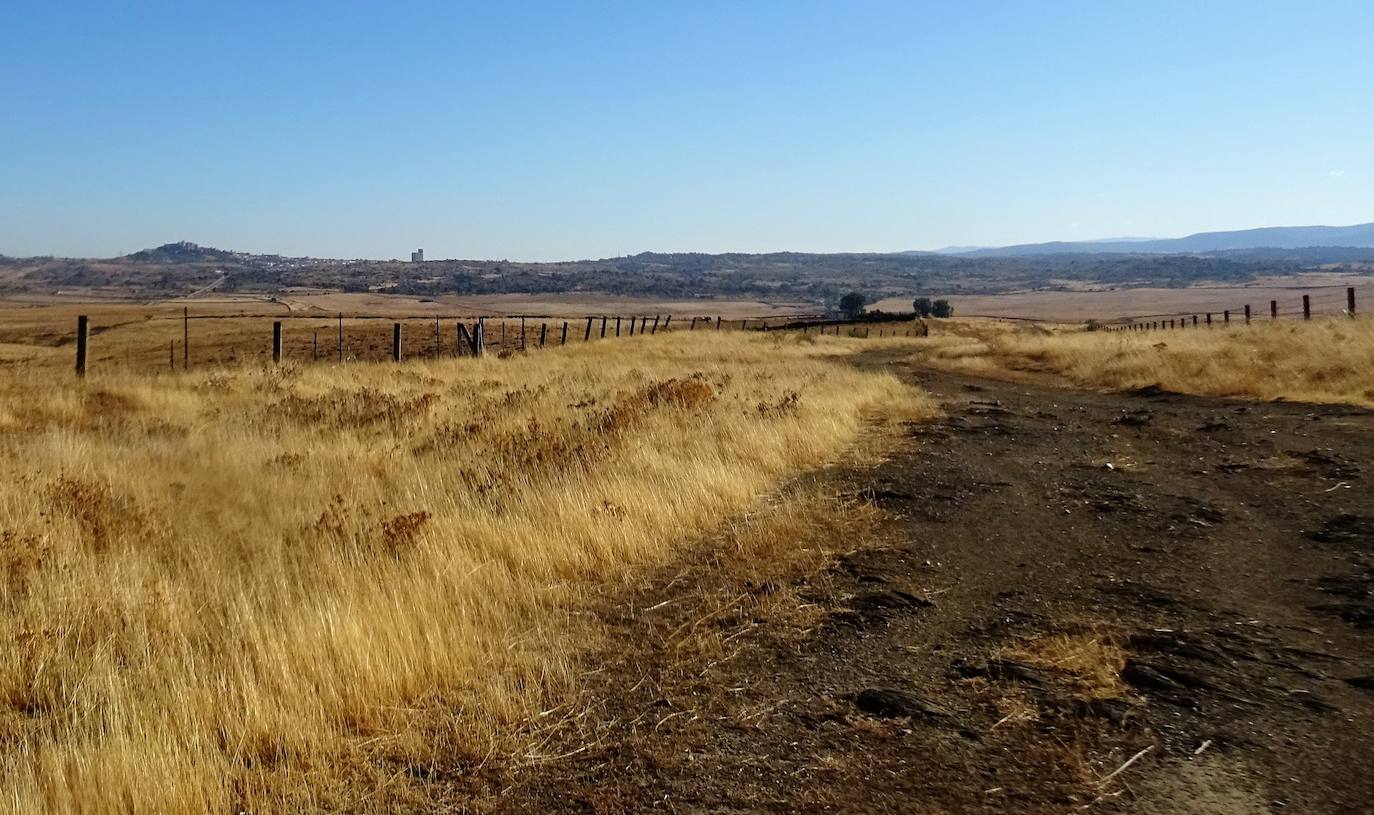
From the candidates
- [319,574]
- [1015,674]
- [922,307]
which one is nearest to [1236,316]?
[922,307]

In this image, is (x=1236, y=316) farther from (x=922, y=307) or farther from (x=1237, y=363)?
(x=1237, y=363)

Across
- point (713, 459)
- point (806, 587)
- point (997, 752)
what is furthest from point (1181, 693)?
point (713, 459)

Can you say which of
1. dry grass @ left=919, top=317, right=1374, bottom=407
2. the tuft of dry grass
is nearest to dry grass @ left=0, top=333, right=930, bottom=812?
the tuft of dry grass

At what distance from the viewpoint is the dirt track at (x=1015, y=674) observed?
3512 millimetres

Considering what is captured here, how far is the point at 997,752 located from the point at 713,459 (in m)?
5.76

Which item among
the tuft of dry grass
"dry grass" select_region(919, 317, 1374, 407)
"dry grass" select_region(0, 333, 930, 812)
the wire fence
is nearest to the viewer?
"dry grass" select_region(0, 333, 930, 812)

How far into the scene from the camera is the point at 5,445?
35.3ft

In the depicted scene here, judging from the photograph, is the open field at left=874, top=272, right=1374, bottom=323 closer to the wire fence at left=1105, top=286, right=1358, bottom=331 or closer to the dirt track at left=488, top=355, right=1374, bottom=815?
the wire fence at left=1105, top=286, right=1358, bottom=331

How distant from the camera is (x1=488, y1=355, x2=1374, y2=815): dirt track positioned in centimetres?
351

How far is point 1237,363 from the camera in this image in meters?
18.7

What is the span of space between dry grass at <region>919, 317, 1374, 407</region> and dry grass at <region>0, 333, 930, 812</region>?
8.02m

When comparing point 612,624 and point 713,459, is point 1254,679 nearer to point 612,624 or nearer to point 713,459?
point 612,624

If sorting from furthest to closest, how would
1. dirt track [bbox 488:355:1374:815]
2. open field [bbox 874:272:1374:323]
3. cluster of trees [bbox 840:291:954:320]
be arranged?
open field [bbox 874:272:1374:323]
cluster of trees [bbox 840:291:954:320]
dirt track [bbox 488:355:1374:815]

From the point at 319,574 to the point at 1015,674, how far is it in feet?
13.2
